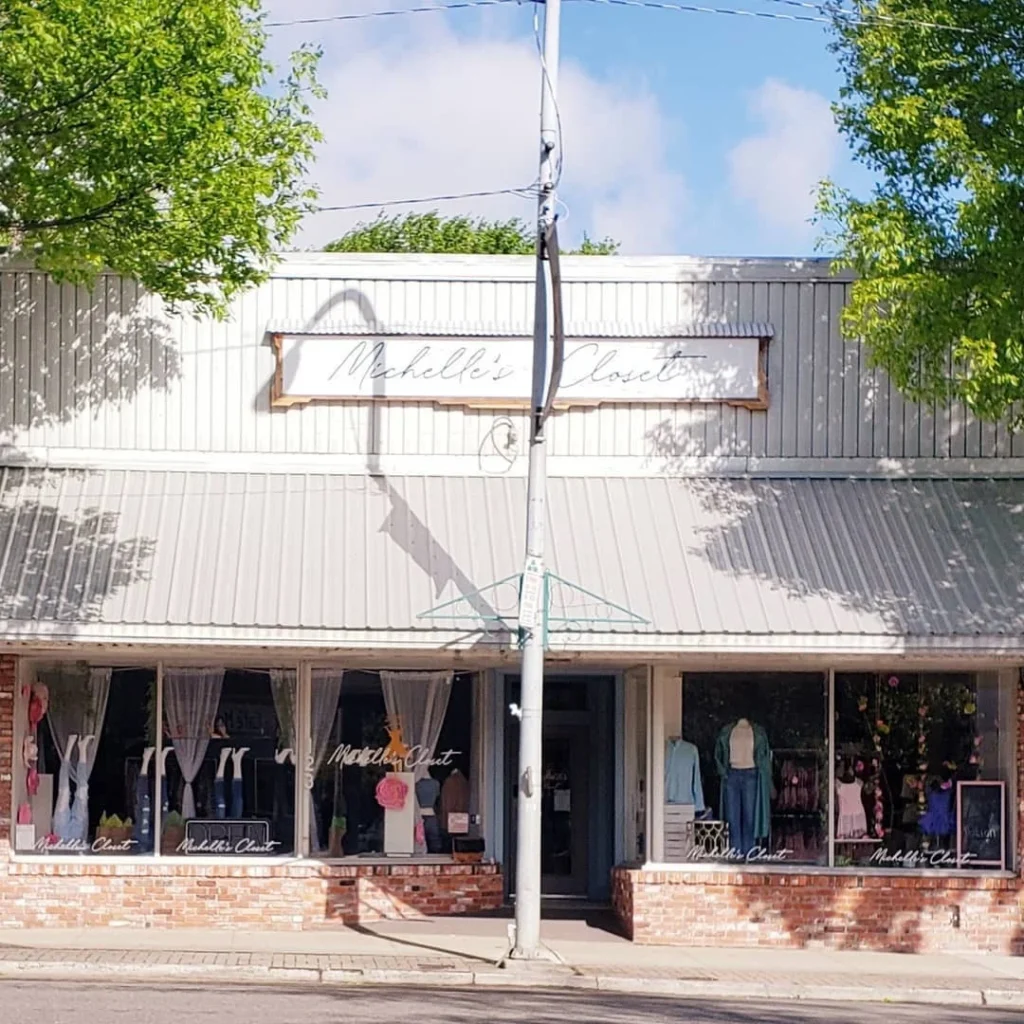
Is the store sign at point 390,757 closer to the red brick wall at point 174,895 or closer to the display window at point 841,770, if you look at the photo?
the red brick wall at point 174,895

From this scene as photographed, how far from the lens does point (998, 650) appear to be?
690 inches

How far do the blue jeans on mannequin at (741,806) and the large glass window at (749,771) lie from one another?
10 millimetres

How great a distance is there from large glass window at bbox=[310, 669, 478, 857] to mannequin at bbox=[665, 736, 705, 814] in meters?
2.23

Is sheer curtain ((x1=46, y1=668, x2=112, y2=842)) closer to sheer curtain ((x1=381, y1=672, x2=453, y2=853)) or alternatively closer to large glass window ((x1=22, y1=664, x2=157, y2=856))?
large glass window ((x1=22, y1=664, x2=157, y2=856))

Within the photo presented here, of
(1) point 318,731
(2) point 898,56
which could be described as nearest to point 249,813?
(1) point 318,731

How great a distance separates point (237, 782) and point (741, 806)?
201 inches

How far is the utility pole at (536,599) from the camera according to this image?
16.2 meters

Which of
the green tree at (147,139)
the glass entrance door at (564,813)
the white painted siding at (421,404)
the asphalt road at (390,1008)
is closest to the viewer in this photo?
the asphalt road at (390,1008)

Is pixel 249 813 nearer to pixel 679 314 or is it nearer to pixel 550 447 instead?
pixel 550 447

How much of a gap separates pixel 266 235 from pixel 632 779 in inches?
286

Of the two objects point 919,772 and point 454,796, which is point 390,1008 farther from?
point 919,772

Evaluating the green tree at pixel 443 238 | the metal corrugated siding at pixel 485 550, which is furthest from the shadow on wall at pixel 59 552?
the green tree at pixel 443 238

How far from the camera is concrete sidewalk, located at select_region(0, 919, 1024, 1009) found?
50.6 ft

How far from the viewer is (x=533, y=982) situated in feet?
50.7
